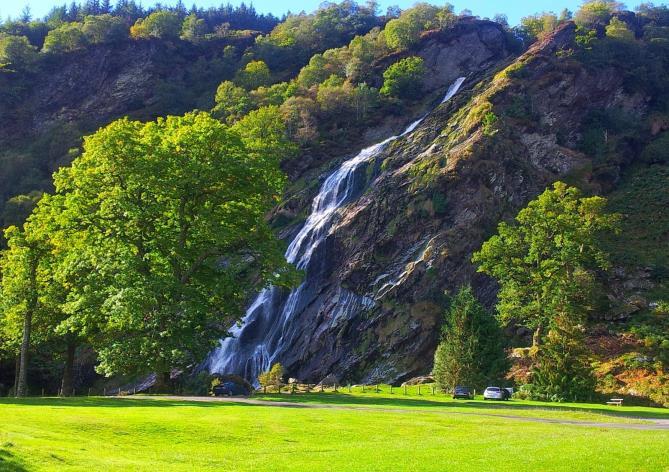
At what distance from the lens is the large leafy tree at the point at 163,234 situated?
33.5m

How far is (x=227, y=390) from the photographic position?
125 feet

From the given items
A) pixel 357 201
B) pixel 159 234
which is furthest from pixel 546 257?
pixel 159 234

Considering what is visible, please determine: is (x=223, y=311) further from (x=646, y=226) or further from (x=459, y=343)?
(x=646, y=226)

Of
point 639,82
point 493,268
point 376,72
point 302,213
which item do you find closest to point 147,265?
point 493,268

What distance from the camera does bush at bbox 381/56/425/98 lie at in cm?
10419

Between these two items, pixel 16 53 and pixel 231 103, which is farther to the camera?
pixel 16 53

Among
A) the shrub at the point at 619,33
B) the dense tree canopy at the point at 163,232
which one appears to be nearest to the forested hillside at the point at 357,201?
the dense tree canopy at the point at 163,232

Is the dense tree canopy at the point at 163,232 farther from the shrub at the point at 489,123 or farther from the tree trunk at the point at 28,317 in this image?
the shrub at the point at 489,123

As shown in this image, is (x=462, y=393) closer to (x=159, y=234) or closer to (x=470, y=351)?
(x=470, y=351)

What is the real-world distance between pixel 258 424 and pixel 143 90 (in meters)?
118

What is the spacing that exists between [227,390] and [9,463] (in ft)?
87.5

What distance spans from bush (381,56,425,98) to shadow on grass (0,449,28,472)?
9715 centimetres

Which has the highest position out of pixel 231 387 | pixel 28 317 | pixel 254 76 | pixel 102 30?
pixel 102 30

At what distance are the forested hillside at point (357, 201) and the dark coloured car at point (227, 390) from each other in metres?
2.18
